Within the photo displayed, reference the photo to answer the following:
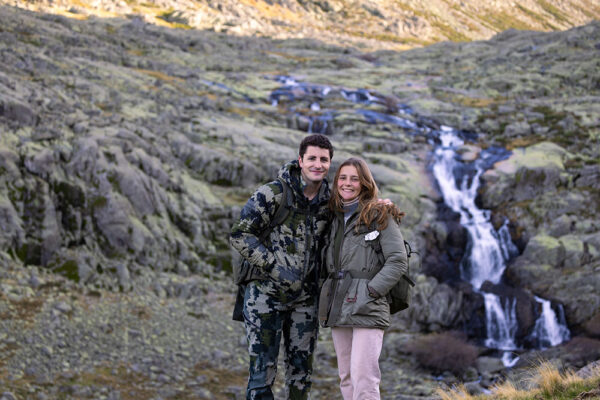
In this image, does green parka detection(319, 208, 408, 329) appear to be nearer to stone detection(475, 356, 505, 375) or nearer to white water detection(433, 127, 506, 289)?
stone detection(475, 356, 505, 375)

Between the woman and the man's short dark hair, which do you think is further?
the man's short dark hair

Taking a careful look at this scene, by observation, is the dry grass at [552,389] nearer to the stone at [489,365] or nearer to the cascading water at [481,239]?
the stone at [489,365]

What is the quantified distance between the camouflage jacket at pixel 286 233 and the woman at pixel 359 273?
215 mm

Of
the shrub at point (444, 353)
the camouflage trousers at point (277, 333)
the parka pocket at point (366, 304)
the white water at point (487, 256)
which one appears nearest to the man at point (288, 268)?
the camouflage trousers at point (277, 333)

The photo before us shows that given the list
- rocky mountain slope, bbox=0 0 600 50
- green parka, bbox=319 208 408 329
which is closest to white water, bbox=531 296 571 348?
green parka, bbox=319 208 408 329

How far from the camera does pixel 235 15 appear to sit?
140875 mm

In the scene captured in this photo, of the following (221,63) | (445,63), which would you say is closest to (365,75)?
(445,63)

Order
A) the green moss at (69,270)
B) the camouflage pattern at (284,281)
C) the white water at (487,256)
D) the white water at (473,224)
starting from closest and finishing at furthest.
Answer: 1. the camouflage pattern at (284,281)
2. the green moss at (69,270)
3. the white water at (487,256)
4. the white water at (473,224)

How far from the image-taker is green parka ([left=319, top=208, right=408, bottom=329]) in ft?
18.0

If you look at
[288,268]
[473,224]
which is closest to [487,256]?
[473,224]

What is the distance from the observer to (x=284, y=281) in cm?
577

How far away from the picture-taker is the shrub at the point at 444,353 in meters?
18.3

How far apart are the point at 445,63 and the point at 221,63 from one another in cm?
3435

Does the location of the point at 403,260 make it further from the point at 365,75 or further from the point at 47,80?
the point at 365,75
